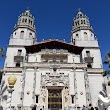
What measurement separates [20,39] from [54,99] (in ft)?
53.2

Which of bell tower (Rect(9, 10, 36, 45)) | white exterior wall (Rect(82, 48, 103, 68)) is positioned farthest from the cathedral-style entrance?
bell tower (Rect(9, 10, 36, 45))

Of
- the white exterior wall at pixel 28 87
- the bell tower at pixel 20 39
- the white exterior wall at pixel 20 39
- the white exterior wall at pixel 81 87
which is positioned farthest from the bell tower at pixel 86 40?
the white exterior wall at pixel 28 87

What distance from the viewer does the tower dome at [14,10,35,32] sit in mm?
41906

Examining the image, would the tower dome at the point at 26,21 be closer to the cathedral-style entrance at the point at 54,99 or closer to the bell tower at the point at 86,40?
the bell tower at the point at 86,40

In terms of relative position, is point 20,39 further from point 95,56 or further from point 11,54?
point 95,56

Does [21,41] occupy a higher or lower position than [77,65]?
higher

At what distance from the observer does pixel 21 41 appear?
39.2 meters

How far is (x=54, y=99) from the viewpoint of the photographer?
29.8m

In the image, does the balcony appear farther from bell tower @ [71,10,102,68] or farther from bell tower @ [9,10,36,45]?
bell tower @ [71,10,102,68]

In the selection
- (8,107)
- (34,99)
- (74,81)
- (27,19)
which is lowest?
(8,107)

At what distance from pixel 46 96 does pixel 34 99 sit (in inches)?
80.0

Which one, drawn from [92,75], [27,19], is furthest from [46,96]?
[27,19]

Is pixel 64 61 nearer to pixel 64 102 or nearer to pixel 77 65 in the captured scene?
pixel 77 65

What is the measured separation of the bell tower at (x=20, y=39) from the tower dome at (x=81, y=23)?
33.0 ft
